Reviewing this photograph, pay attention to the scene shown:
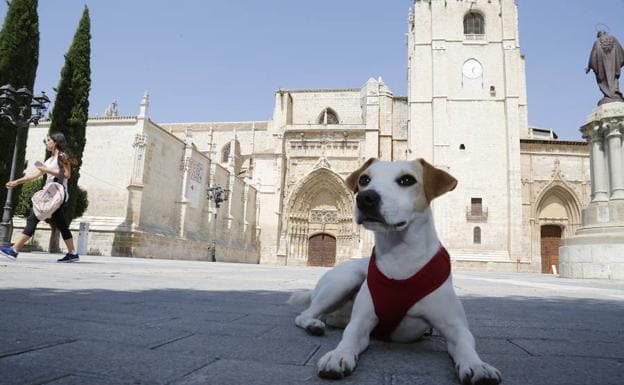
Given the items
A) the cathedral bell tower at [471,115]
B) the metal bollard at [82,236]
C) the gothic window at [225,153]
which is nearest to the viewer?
the metal bollard at [82,236]

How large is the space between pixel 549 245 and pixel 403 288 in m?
27.0

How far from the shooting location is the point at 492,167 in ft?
79.0

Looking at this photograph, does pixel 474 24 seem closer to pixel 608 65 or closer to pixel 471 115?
pixel 471 115

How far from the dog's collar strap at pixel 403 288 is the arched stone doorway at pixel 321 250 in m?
27.5

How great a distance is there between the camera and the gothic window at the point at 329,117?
1241 inches

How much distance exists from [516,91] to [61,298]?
2648 cm

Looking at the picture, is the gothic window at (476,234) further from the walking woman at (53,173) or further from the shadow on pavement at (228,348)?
the shadow on pavement at (228,348)

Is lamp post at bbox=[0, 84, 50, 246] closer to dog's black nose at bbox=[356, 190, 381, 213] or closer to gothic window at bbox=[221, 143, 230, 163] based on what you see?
dog's black nose at bbox=[356, 190, 381, 213]

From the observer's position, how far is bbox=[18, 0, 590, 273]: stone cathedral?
1731 centimetres

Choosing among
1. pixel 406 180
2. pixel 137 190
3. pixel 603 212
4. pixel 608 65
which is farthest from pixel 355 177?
pixel 137 190

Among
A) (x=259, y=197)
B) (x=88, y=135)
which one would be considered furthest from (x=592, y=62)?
(x=259, y=197)

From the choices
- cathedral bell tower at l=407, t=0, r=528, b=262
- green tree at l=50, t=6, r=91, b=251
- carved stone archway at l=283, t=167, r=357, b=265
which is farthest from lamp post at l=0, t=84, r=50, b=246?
cathedral bell tower at l=407, t=0, r=528, b=262

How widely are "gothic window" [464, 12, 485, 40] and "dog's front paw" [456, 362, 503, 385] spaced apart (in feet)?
93.2

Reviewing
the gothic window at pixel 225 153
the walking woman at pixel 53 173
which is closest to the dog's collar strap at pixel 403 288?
the walking woman at pixel 53 173
